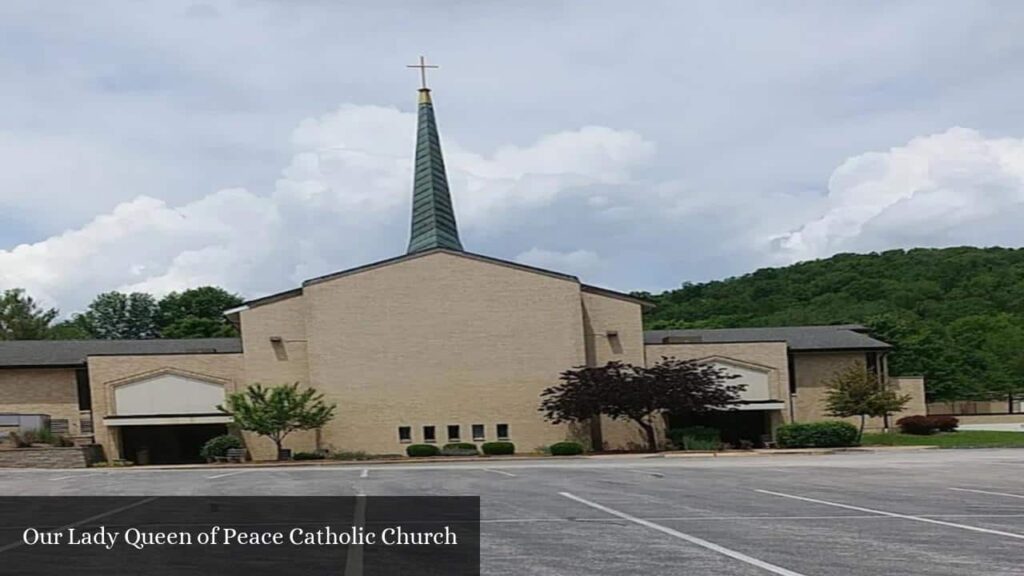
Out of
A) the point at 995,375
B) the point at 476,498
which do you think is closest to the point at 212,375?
the point at 476,498

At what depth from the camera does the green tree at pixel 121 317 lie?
110 meters

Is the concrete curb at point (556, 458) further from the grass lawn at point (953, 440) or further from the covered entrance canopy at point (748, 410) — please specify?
the covered entrance canopy at point (748, 410)

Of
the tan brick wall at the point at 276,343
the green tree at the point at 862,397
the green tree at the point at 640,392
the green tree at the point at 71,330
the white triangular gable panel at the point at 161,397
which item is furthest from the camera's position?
the green tree at the point at 71,330

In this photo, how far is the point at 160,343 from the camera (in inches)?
2208

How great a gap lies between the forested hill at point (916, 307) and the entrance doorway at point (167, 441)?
30778 mm

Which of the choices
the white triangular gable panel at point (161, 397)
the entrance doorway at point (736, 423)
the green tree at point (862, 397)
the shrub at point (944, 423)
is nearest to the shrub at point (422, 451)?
the white triangular gable panel at point (161, 397)

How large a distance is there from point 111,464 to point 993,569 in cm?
4199

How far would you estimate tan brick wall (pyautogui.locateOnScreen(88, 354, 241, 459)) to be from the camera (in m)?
47.5

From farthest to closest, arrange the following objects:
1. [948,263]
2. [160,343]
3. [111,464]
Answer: [948,263], [160,343], [111,464]

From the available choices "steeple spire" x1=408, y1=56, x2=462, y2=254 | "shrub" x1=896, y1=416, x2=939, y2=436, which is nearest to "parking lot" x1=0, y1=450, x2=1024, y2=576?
"shrub" x1=896, y1=416, x2=939, y2=436

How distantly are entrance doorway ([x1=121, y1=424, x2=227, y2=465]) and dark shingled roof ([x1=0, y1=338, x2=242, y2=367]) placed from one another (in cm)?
350

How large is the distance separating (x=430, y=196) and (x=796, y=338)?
2122 cm

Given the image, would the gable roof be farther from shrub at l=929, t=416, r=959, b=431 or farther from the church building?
shrub at l=929, t=416, r=959, b=431

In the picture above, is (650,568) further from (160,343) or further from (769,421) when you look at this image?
(160,343)
